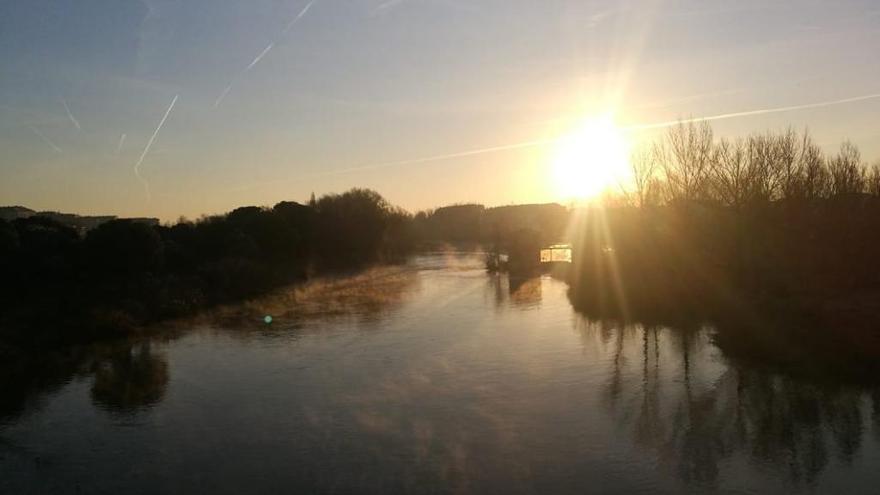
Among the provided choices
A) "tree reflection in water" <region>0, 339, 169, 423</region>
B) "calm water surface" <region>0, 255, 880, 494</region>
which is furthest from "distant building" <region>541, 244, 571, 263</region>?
"tree reflection in water" <region>0, 339, 169, 423</region>

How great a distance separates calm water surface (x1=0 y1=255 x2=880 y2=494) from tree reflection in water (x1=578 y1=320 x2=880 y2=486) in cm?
6

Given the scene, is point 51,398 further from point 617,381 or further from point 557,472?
point 617,381

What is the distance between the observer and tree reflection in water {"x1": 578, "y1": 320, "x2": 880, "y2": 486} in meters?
11.9

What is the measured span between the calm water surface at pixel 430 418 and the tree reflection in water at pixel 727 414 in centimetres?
6

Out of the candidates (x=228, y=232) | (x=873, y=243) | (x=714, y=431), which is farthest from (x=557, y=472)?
(x=228, y=232)

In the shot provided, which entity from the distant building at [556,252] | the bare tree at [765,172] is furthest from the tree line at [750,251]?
the distant building at [556,252]

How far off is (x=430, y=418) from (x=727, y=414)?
6.10 metres

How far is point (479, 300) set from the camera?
35.6 metres

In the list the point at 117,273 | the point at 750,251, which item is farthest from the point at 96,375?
the point at 750,251

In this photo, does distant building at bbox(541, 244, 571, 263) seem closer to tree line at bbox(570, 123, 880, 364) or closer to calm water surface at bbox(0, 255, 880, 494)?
tree line at bbox(570, 123, 880, 364)

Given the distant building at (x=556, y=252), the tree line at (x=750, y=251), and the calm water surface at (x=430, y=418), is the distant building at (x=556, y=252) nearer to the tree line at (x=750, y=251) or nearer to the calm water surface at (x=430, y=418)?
the tree line at (x=750, y=251)

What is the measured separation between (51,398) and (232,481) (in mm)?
8474

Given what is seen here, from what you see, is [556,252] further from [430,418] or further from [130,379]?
[430,418]

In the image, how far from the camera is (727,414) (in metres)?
14.4
